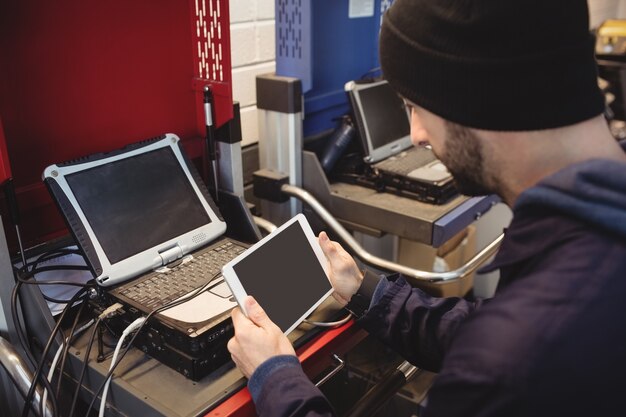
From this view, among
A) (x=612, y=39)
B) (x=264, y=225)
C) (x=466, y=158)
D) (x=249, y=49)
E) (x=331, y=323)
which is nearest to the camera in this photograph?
(x=466, y=158)

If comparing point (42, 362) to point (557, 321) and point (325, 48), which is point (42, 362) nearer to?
point (557, 321)

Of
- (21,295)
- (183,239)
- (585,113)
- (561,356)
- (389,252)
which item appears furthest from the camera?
(389,252)

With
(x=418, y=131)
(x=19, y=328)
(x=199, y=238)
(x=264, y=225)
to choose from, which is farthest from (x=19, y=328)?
(x=418, y=131)

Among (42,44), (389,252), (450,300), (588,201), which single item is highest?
(42,44)

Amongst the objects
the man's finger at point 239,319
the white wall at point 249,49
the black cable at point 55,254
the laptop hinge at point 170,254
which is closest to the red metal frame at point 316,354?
the man's finger at point 239,319

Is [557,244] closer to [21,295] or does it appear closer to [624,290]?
[624,290]

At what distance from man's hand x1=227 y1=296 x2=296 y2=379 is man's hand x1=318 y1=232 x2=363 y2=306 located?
23cm

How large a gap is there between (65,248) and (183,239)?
0.80ft

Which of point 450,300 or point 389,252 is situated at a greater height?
point 450,300

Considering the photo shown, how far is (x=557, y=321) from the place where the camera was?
0.67 m

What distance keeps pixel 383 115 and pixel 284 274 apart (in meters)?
0.90

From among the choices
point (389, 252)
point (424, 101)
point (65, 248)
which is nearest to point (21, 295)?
point (65, 248)

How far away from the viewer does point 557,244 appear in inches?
28.7

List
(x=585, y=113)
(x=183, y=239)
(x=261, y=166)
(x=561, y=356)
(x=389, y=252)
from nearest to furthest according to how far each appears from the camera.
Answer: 1. (x=561, y=356)
2. (x=585, y=113)
3. (x=183, y=239)
4. (x=261, y=166)
5. (x=389, y=252)
